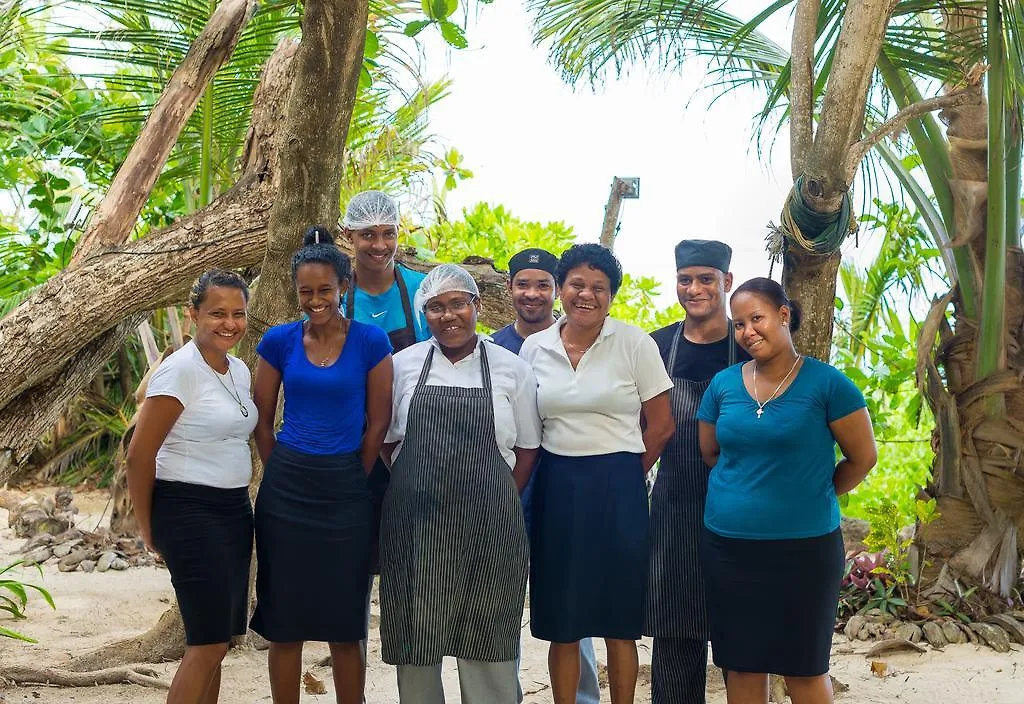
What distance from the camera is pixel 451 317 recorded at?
3.28 meters

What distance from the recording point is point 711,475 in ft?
10.7

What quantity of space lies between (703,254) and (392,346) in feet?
3.88

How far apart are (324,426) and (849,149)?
7.08ft

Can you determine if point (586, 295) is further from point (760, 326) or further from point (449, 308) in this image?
A: point (760, 326)

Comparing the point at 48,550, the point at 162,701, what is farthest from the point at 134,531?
the point at 162,701

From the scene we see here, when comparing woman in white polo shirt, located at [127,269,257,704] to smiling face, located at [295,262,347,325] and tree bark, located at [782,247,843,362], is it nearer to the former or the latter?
smiling face, located at [295,262,347,325]

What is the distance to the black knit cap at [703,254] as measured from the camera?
364 cm

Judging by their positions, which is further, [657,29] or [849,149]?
[657,29]

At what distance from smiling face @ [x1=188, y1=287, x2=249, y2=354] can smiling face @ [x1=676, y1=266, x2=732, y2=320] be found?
1556mm

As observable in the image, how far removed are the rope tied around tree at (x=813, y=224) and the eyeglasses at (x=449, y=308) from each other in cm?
132

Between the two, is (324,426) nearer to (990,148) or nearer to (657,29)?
(657,29)

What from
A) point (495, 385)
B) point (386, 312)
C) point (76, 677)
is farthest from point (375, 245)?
point (76, 677)

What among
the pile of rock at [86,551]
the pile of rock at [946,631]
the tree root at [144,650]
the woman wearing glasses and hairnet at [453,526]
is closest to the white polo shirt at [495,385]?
the woman wearing glasses and hairnet at [453,526]

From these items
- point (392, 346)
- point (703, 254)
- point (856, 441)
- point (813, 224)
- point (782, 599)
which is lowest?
point (782, 599)
